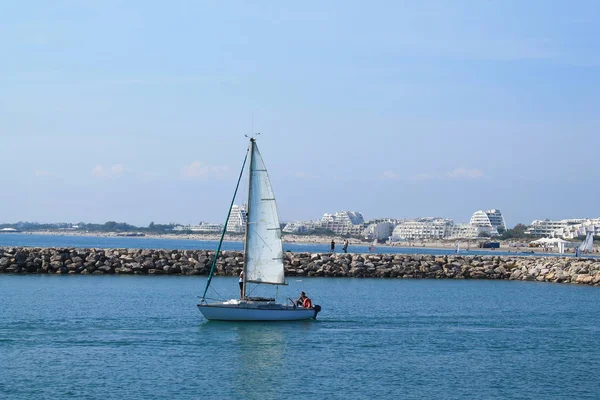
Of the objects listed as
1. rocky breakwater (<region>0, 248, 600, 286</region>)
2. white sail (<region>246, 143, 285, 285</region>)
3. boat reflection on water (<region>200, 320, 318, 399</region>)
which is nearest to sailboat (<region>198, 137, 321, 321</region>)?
white sail (<region>246, 143, 285, 285</region>)

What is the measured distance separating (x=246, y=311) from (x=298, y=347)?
442 cm

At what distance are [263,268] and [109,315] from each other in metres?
5.43

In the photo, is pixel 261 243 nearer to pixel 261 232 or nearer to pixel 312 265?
pixel 261 232

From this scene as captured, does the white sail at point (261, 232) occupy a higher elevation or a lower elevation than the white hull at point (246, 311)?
higher

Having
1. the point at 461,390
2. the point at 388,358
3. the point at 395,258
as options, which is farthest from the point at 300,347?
the point at 395,258

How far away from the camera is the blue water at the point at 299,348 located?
21812 millimetres

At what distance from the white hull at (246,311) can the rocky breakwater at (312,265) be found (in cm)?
1735

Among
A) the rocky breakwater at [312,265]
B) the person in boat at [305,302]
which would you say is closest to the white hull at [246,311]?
the person in boat at [305,302]

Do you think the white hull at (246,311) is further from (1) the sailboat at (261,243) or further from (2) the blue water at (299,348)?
(2) the blue water at (299,348)

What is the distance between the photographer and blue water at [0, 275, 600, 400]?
2181 cm

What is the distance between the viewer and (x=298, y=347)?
27.3m

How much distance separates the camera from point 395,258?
54281mm

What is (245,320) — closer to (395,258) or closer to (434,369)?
(434,369)

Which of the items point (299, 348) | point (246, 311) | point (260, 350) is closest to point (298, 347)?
point (299, 348)
